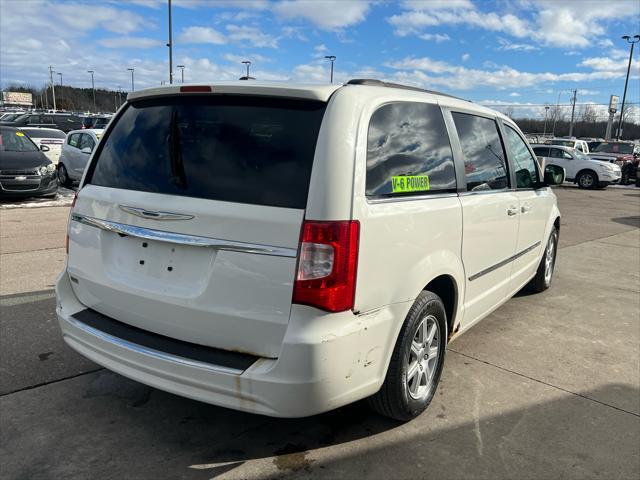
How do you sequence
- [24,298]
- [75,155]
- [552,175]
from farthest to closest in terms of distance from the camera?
[75,155]
[552,175]
[24,298]

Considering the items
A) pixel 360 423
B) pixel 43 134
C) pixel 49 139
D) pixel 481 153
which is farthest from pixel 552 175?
pixel 43 134

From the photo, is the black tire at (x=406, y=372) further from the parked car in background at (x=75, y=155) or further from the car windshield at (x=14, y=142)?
the parked car in background at (x=75, y=155)

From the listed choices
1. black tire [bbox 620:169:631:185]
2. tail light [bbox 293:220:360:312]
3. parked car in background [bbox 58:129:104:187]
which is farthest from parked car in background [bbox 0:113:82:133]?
tail light [bbox 293:220:360:312]

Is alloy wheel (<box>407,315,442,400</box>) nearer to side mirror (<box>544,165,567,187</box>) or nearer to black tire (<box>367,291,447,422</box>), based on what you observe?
black tire (<box>367,291,447,422</box>)

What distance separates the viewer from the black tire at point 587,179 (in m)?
22.8

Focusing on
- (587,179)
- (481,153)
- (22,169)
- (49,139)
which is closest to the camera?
(481,153)

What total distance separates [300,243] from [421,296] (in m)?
0.96

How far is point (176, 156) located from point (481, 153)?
221 cm

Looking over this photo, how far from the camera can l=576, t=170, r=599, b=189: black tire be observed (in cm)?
2275

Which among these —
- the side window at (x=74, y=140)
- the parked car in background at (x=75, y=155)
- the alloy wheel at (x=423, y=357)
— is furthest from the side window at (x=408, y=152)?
the side window at (x=74, y=140)

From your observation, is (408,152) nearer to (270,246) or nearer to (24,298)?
(270,246)

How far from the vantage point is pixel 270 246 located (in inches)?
90.9

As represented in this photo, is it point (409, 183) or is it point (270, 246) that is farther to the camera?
point (409, 183)

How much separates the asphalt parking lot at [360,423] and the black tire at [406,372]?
5.3 inches
